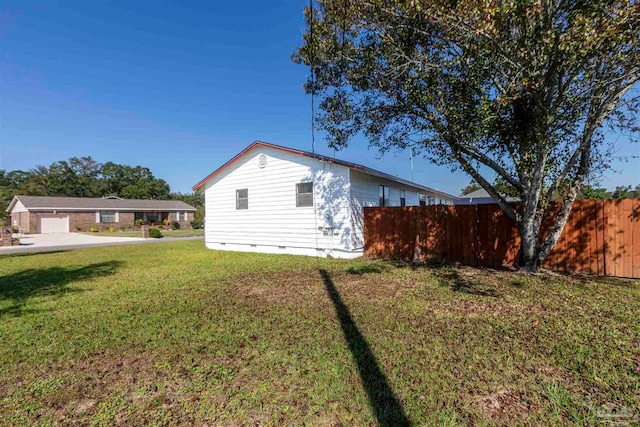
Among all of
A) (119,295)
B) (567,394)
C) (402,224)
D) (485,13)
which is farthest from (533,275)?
(119,295)

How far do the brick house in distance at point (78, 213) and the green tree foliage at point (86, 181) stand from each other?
25.9ft

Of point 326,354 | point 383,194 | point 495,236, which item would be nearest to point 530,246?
point 495,236

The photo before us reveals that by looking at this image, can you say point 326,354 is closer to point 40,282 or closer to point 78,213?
point 40,282

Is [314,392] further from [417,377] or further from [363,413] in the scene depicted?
[417,377]

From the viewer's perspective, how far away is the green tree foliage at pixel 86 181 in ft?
158

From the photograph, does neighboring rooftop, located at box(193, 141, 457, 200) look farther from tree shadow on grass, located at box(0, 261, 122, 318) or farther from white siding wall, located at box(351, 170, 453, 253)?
tree shadow on grass, located at box(0, 261, 122, 318)

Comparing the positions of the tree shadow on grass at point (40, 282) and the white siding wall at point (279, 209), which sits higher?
the white siding wall at point (279, 209)

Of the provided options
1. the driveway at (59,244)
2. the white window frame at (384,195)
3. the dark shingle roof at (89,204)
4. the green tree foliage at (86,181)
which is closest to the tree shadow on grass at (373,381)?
the white window frame at (384,195)

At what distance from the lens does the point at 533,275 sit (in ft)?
22.5

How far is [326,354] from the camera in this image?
3350mm

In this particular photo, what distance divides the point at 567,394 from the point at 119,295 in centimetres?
716

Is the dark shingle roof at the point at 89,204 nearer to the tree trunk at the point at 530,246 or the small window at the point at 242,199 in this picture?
the small window at the point at 242,199

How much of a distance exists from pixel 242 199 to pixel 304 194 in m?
3.37

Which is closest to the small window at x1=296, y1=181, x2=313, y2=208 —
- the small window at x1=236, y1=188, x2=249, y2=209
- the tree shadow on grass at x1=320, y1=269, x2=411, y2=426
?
the small window at x1=236, y1=188, x2=249, y2=209
